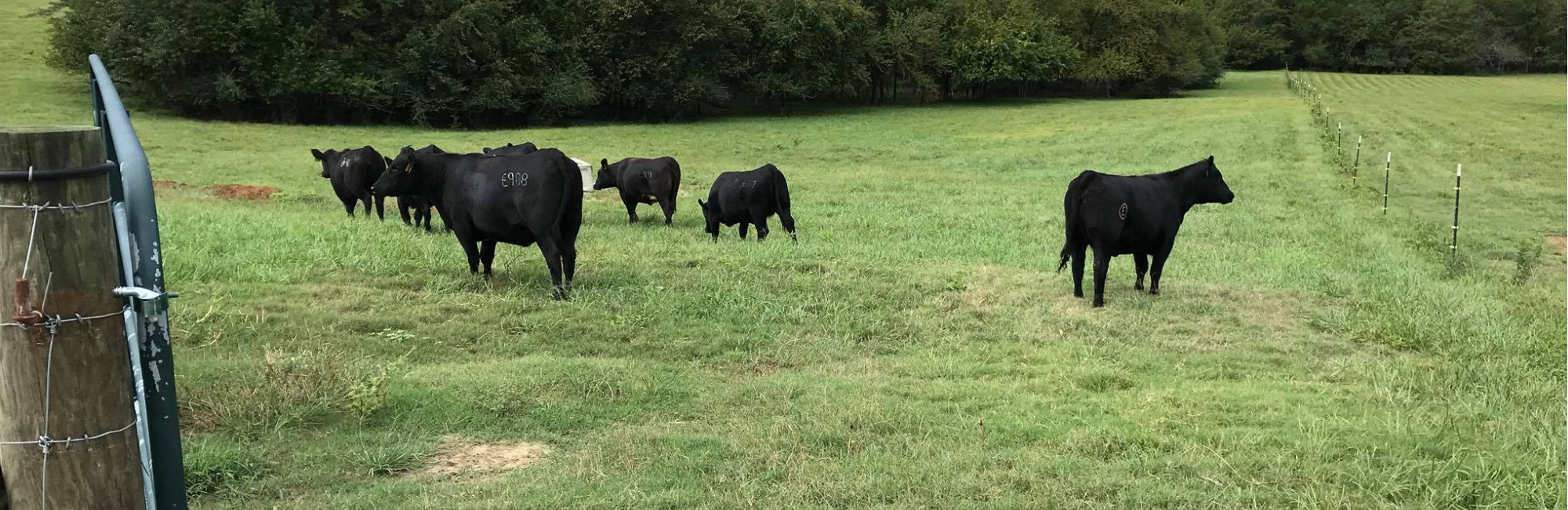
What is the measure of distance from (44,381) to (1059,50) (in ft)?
206

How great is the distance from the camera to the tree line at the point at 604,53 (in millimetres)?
41531

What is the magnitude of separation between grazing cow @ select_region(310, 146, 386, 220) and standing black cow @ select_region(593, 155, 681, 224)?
4076 millimetres

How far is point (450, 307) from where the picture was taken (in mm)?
9773

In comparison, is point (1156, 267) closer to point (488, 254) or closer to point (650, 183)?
point (488, 254)

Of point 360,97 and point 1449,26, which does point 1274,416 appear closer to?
point 360,97

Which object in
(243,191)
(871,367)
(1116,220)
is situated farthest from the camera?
(243,191)

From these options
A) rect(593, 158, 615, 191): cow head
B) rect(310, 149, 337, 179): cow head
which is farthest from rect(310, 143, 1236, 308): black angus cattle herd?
rect(593, 158, 615, 191): cow head

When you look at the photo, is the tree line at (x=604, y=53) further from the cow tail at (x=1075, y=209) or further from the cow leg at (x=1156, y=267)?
the cow leg at (x=1156, y=267)

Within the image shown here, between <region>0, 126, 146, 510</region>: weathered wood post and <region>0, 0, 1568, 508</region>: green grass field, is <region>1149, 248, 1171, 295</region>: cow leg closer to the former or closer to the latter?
<region>0, 0, 1568, 508</region>: green grass field

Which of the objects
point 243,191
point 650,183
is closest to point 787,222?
point 650,183

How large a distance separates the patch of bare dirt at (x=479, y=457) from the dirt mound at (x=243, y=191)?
16.2 metres

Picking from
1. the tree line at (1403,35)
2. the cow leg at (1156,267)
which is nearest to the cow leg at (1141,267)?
the cow leg at (1156,267)

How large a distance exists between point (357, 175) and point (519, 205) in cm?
738

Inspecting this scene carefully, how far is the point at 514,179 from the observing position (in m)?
11.0
